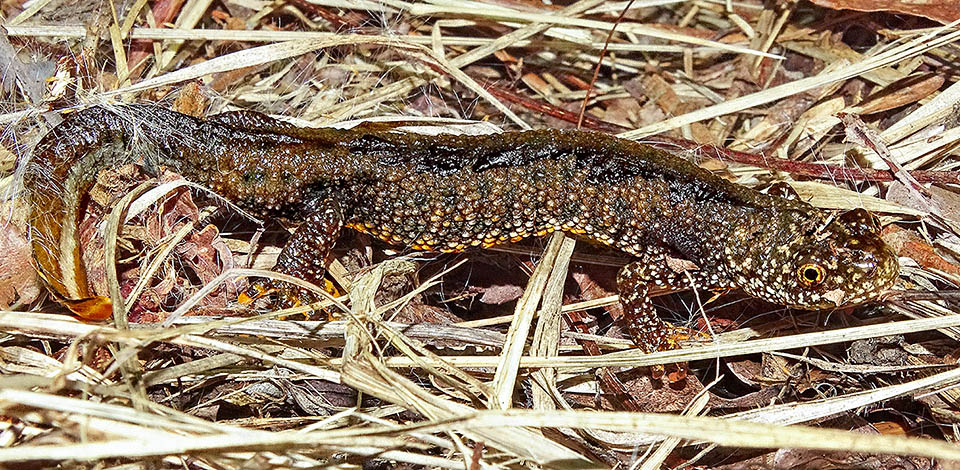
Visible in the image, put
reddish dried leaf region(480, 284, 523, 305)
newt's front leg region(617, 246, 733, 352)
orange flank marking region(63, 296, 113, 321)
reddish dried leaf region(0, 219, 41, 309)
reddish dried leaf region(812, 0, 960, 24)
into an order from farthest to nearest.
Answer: reddish dried leaf region(812, 0, 960, 24) < reddish dried leaf region(480, 284, 523, 305) < newt's front leg region(617, 246, 733, 352) < reddish dried leaf region(0, 219, 41, 309) < orange flank marking region(63, 296, 113, 321)

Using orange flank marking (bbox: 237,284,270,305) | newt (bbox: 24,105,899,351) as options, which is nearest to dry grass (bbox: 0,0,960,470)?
orange flank marking (bbox: 237,284,270,305)

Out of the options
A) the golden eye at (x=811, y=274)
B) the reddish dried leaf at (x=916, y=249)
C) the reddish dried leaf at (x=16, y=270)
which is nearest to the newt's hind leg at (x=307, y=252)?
the reddish dried leaf at (x=16, y=270)

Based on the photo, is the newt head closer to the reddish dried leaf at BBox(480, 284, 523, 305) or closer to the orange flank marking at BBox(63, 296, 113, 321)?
the reddish dried leaf at BBox(480, 284, 523, 305)

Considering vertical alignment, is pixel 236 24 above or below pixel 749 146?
above

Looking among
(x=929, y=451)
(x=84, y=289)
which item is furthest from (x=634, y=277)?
(x=84, y=289)

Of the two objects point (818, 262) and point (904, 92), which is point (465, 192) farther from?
point (904, 92)

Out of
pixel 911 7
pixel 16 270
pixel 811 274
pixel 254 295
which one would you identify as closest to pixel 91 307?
pixel 16 270

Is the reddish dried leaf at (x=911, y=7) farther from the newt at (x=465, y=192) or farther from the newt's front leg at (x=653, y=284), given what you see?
the newt's front leg at (x=653, y=284)

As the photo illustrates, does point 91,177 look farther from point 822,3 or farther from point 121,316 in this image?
point 822,3
